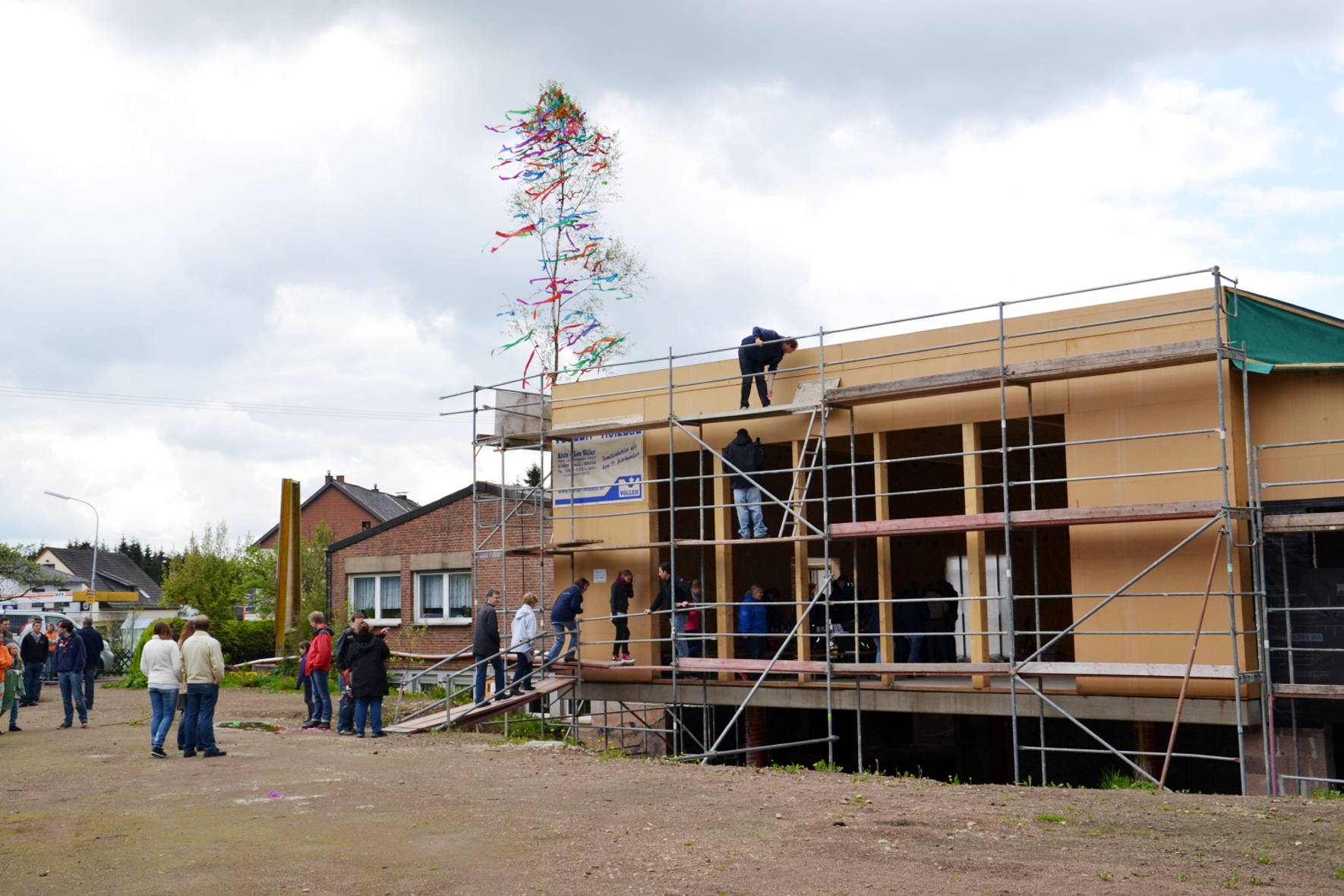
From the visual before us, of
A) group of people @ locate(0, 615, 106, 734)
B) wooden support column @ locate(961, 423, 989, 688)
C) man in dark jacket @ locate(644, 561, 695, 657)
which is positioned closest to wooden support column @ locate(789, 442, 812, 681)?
man in dark jacket @ locate(644, 561, 695, 657)

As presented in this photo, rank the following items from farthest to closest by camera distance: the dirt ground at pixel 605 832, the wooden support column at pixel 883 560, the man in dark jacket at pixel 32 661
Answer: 1. the man in dark jacket at pixel 32 661
2. the wooden support column at pixel 883 560
3. the dirt ground at pixel 605 832

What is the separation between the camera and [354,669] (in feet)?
51.4

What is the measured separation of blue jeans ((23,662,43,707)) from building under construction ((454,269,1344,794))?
8.90 m

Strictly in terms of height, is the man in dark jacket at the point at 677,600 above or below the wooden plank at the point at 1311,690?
above

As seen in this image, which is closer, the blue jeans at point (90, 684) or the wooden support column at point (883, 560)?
the wooden support column at point (883, 560)

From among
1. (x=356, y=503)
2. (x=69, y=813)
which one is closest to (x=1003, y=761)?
(x=69, y=813)

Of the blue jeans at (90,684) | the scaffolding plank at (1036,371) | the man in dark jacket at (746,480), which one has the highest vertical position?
the scaffolding plank at (1036,371)

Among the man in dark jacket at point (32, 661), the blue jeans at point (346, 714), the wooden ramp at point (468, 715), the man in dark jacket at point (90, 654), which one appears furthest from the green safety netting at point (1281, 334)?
the man in dark jacket at point (32, 661)

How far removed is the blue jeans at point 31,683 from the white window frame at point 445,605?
9.66 m

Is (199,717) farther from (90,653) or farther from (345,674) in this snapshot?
(90,653)

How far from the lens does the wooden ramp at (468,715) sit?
1661 cm

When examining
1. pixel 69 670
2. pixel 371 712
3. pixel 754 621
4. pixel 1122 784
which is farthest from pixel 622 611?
pixel 69 670

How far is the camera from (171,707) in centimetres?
1357

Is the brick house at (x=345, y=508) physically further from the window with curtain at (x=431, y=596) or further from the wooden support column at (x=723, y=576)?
the wooden support column at (x=723, y=576)
